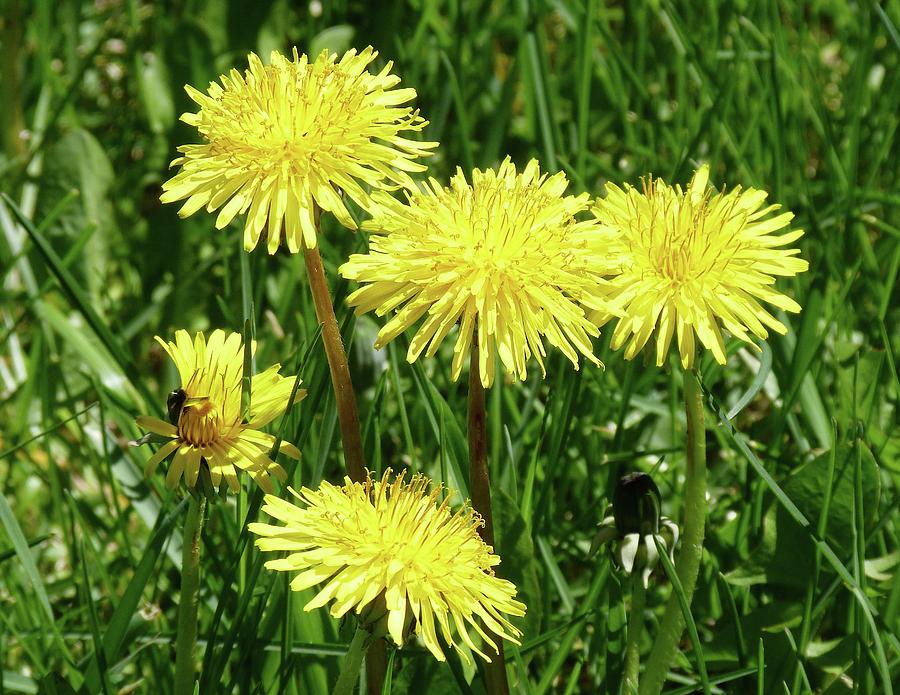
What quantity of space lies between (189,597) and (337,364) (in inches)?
13.3

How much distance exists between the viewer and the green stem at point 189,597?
139 cm

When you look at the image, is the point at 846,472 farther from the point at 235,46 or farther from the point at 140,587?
the point at 235,46

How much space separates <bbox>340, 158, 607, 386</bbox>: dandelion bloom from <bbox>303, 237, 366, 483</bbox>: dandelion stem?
0.19 feet

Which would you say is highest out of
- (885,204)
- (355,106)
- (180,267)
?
(885,204)

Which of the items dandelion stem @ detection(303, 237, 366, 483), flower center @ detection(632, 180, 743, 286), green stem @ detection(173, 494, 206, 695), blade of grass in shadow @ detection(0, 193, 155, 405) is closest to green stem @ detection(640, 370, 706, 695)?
flower center @ detection(632, 180, 743, 286)

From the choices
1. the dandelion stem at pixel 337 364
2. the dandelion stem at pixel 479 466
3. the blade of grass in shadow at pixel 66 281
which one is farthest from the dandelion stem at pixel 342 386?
the blade of grass in shadow at pixel 66 281

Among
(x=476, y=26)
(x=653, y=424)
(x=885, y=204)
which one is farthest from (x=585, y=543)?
(x=476, y=26)

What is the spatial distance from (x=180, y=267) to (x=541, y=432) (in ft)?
4.90

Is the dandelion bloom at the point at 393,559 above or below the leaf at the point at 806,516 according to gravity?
below

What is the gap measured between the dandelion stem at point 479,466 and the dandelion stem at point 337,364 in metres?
0.14

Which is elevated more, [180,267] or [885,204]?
[885,204]

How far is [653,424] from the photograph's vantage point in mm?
2393

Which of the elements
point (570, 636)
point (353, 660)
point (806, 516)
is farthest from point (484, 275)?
point (806, 516)

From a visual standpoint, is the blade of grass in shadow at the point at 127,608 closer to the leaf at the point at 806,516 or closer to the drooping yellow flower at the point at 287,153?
the drooping yellow flower at the point at 287,153
